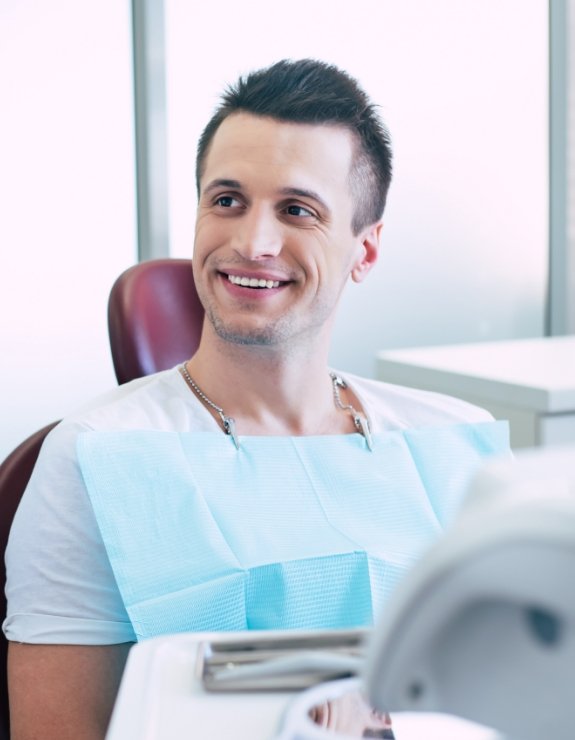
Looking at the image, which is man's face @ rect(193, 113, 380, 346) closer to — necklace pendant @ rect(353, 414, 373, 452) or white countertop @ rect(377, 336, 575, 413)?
necklace pendant @ rect(353, 414, 373, 452)

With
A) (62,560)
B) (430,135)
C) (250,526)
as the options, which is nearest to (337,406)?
(250,526)

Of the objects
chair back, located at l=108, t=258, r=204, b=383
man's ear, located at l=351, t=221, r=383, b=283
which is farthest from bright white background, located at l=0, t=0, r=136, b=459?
man's ear, located at l=351, t=221, r=383, b=283

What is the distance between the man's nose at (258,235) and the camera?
42.7 inches

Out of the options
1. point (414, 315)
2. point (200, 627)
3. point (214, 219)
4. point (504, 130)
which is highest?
point (504, 130)

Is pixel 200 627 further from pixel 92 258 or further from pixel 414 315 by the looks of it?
pixel 414 315

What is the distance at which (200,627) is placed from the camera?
36.4 inches

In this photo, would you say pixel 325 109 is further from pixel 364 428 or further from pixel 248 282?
pixel 364 428

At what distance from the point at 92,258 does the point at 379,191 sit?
0.83 meters

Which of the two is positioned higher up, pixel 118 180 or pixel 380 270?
pixel 118 180

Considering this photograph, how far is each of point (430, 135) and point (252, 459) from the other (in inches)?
55.2

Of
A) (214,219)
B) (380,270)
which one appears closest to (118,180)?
(380,270)

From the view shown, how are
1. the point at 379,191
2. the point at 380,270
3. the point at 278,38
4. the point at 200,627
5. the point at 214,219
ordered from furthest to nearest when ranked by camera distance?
1. the point at 380,270
2. the point at 278,38
3. the point at 379,191
4. the point at 214,219
5. the point at 200,627

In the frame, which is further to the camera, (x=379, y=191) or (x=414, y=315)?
(x=414, y=315)

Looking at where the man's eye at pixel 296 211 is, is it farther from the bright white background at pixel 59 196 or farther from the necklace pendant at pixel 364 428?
the bright white background at pixel 59 196
